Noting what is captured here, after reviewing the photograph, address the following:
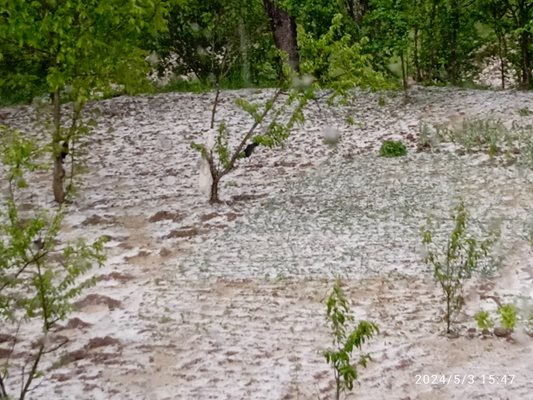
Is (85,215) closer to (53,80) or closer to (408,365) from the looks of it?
(53,80)

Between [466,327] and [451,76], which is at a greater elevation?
[451,76]

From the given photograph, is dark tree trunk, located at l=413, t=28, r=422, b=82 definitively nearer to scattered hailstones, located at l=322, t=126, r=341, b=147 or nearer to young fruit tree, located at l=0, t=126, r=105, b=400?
scattered hailstones, located at l=322, t=126, r=341, b=147

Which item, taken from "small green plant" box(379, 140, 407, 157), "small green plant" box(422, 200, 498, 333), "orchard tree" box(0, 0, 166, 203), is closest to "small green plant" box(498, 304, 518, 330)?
"small green plant" box(422, 200, 498, 333)

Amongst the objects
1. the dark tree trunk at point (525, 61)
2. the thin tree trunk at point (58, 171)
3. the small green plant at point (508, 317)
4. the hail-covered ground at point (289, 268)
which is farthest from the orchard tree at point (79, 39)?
the dark tree trunk at point (525, 61)

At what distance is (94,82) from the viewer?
8.78m

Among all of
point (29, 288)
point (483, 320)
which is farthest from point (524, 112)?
point (29, 288)

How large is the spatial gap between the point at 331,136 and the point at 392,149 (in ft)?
4.91

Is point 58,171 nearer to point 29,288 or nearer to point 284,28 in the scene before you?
point 29,288

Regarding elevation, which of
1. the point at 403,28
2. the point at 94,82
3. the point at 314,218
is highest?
the point at 403,28

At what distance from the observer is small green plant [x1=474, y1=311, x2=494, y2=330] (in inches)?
200

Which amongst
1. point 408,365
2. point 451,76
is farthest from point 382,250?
point 451,76

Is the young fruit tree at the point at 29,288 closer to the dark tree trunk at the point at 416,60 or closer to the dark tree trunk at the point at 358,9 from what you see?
the dark tree trunk at the point at 358,9

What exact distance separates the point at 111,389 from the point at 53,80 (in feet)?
14.4

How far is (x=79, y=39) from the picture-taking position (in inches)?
305
